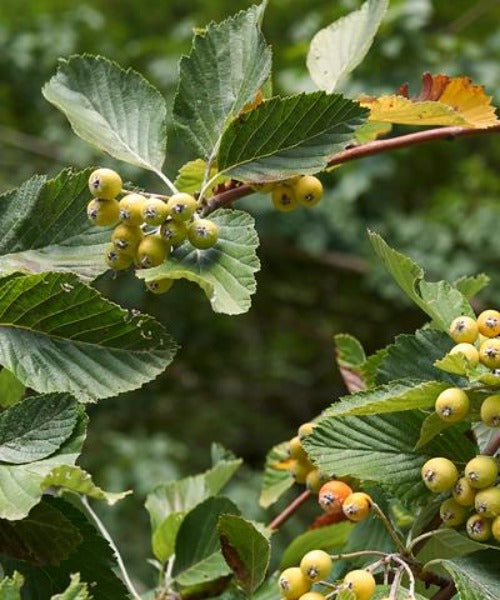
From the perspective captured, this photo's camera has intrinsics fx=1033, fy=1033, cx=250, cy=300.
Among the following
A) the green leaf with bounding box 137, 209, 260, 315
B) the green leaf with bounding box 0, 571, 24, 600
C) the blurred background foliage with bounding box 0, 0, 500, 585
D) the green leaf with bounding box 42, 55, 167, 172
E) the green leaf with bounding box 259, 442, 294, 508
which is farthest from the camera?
the blurred background foliage with bounding box 0, 0, 500, 585

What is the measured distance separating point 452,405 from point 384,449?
0.07 m

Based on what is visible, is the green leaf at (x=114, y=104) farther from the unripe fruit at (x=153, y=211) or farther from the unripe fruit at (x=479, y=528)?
the unripe fruit at (x=479, y=528)

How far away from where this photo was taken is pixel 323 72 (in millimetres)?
657

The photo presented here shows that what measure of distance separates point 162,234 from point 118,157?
0.29 ft

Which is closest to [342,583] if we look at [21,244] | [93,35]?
[21,244]

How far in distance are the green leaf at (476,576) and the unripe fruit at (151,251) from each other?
0.66 ft

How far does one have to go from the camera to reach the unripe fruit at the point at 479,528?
470 millimetres

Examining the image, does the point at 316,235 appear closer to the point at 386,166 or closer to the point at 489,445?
the point at 386,166

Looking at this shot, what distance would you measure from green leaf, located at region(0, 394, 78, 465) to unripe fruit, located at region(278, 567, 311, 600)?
13 cm

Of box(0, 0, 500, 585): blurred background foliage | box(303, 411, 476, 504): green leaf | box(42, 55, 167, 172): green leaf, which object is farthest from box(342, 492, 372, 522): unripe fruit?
box(0, 0, 500, 585): blurred background foliage

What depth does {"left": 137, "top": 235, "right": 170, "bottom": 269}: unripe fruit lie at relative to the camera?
516mm

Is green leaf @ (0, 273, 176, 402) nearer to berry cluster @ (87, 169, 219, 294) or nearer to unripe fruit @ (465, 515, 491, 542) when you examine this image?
berry cluster @ (87, 169, 219, 294)

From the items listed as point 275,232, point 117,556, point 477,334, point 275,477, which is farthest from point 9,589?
point 275,232

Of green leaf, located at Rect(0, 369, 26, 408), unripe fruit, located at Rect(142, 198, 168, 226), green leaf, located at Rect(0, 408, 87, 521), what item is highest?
unripe fruit, located at Rect(142, 198, 168, 226)
